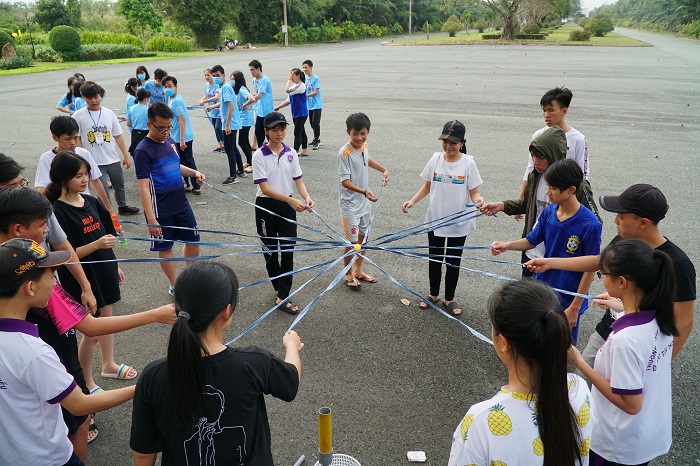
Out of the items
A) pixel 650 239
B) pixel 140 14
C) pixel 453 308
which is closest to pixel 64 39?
pixel 140 14

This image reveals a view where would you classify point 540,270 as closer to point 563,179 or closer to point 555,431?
point 563,179

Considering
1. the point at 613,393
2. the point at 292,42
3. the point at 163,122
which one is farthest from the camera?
the point at 292,42

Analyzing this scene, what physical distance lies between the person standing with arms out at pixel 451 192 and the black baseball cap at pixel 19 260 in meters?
3.51

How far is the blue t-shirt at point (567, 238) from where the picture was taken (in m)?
3.73

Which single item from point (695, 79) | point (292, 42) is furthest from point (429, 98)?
point (292, 42)

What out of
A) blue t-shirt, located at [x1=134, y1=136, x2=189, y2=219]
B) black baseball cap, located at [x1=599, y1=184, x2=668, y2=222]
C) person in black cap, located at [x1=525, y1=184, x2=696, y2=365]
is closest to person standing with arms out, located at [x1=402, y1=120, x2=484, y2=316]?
person in black cap, located at [x1=525, y1=184, x2=696, y2=365]

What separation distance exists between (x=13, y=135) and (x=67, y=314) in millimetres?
14044

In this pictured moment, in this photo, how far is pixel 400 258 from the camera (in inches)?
266

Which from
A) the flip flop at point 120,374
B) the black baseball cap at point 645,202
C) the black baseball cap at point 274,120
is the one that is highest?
the black baseball cap at point 274,120

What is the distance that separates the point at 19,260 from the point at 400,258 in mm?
5042

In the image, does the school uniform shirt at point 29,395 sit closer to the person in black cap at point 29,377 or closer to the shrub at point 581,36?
the person in black cap at point 29,377

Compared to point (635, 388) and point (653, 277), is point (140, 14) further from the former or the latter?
point (635, 388)

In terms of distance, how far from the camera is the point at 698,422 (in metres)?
3.76

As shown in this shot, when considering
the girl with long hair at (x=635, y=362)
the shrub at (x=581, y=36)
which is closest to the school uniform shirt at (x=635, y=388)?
the girl with long hair at (x=635, y=362)
